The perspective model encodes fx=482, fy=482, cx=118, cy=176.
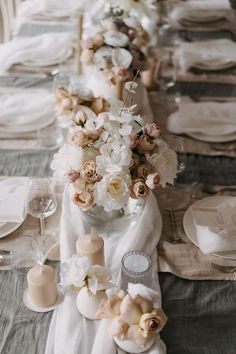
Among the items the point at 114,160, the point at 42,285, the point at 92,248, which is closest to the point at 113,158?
the point at 114,160

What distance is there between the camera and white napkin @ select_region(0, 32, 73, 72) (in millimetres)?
2082

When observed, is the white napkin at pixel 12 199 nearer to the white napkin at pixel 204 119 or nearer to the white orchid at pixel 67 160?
the white orchid at pixel 67 160

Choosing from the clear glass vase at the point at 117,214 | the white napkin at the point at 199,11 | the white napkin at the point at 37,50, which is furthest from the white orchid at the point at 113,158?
the white napkin at the point at 199,11

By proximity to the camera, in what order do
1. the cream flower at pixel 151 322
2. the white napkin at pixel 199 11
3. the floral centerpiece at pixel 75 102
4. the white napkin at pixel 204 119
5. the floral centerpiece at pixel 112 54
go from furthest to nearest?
the white napkin at pixel 199 11 < the white napkin at pixel 204 119 < the floral centerpiece at pixel 112 54 < the floral centerpiece at pixel 75 102 < the cream flower at pixel 151 322

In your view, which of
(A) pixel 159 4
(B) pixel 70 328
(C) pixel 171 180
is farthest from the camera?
(A) pixel 159 4

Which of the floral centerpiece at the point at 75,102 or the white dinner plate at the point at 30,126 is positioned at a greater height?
the floral centerpiece at the point at 75,102

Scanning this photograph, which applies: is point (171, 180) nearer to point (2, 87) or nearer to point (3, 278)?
point (3, 278)

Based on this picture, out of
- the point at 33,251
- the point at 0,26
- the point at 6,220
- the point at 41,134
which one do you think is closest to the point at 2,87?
the point at 41,134

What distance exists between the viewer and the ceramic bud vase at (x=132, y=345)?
0.95 meters

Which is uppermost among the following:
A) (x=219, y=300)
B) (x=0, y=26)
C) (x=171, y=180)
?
(x=171, y=180)

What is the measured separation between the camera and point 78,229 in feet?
4.13

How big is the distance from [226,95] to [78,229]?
41.1 inches

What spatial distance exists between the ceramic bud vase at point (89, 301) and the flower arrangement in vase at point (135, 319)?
0.18 ft

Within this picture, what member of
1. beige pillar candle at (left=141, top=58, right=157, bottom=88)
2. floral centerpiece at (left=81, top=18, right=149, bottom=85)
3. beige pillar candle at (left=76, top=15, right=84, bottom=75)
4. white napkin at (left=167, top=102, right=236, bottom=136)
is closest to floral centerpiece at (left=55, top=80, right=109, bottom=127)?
floral centerpiece at (left=81, top=18, right=149, bottom=85)
